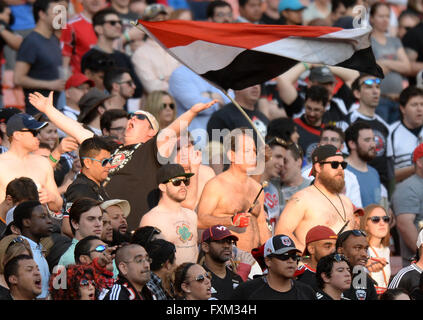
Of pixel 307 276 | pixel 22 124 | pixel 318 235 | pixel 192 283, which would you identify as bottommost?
pixel 307 276

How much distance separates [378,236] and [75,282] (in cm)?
446

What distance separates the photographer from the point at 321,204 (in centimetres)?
1273

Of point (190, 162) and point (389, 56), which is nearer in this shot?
point (190, 162)

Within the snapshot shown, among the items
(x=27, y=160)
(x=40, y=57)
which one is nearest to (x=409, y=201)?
(x=27, y=160)

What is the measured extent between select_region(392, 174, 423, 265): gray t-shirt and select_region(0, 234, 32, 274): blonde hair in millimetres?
5596

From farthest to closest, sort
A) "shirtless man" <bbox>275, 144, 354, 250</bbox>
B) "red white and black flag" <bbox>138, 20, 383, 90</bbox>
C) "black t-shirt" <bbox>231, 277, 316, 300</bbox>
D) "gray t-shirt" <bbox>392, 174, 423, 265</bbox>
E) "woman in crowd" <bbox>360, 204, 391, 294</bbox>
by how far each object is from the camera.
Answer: "gray t-shirt" <bbox>392, 174, 423, 265</bbox>
"woman in crowd" <bbox>360, 204, 391, 294</bbox>
"shirtless man" <bbox>275, 144, 354, 250</bbox>
"red white and black flag" <bbox>138, 20, 383, 90</bbox>
"black t-shirt" <bbox>231, 277, 316, 300</bbox>

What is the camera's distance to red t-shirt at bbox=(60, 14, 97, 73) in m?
16.3

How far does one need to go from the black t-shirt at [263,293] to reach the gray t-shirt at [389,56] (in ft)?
24.7

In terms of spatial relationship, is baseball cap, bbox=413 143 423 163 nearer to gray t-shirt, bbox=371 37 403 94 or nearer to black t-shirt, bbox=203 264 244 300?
gray t-shirt, bbox=371 37 403 94

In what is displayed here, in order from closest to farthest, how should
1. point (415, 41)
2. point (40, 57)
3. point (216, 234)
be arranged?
1. point (216, 234)
2. point (40, 57)
3. point (415, 41)

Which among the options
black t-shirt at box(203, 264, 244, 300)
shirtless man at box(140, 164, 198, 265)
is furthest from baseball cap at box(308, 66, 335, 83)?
black t-shirt at box(203, 264, 244, 300)

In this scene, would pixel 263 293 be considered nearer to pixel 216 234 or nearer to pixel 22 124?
pixel 216 234
